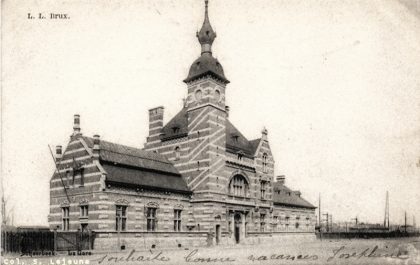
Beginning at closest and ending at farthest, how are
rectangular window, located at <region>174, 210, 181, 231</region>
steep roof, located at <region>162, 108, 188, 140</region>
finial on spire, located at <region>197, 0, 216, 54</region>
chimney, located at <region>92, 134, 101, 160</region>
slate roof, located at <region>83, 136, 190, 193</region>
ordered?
chimney, located at <region>92, 134, 101, 160</region> < slate roof, located at <region>83, 136, 190, 193</region> < rectangular window, located at <region>174, 210, 181, 231</region> < finial on spire, located at <region>197, 0, 216, 54</region> < steep roof, located at <region>162, 108, 188, 140</region>

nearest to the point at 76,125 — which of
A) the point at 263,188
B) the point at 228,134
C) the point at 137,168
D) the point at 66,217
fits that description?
the point at 137,168

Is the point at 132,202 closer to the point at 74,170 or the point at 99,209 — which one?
the point at 99,209

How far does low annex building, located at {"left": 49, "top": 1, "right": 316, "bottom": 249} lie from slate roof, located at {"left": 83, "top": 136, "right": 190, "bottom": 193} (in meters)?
0.08

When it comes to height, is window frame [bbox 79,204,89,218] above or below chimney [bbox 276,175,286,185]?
below

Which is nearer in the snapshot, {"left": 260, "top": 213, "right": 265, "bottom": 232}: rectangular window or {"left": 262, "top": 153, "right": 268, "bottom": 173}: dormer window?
{"left": 260, "top": 213, "right": 265, "bottom": 232}: rectangular window

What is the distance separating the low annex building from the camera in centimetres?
2697

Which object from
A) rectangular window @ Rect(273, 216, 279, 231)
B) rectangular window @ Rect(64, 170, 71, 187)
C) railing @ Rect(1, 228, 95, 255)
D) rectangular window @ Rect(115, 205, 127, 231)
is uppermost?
rectangular window @ Rect(64, 170, 71, 187)

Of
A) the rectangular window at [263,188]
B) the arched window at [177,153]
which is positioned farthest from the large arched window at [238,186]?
the arched window at [177,153]

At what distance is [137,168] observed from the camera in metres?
29.7

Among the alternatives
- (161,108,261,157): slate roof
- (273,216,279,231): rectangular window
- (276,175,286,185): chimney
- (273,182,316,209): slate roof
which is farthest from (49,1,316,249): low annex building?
(276,175,286,185): chimney

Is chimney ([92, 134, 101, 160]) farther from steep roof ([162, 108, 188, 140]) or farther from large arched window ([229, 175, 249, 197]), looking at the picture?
large arched window ([229, 175, 249, 197])

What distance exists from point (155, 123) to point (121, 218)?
11.0m

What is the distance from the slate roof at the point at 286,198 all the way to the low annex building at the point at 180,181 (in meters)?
2.16

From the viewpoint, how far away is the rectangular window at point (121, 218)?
26.8 m
